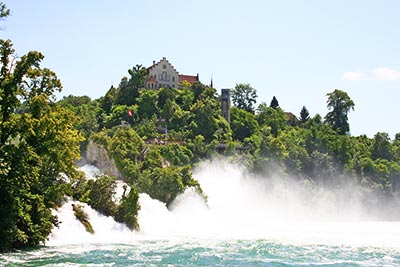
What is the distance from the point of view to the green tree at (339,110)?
313ft

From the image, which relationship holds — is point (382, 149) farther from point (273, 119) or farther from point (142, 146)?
point (142, 146)

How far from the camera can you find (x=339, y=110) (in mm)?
96062

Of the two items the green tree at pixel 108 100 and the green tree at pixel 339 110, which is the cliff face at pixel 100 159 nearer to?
the green tree at pixel 108 100

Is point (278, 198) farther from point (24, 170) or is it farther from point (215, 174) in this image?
point (24, 170)

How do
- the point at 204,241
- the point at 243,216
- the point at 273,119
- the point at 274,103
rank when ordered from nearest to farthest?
1. the point at 204,241
2. the point at 243,216
3. the point at 273,119
4. the point at 274,103

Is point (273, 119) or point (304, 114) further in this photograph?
point (304, 114)

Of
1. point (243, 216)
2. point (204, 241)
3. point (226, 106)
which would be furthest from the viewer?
point (226, 106)

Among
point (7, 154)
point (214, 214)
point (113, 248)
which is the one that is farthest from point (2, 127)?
point (214, 214)

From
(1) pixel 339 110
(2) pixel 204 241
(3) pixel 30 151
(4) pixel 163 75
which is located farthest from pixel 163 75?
(3) pixel 30 151

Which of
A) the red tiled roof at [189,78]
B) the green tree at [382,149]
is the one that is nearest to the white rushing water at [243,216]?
the green tree at [382,149]

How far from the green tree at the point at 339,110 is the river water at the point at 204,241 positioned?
35650 mm

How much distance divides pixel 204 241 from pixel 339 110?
2548 inches

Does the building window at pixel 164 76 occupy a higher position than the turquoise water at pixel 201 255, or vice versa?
the building window at pixel 164 76

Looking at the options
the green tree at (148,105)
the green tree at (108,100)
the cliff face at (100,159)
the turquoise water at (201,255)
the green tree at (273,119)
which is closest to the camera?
the turquoise water at (201,255)
